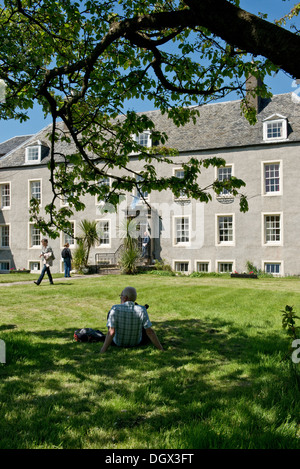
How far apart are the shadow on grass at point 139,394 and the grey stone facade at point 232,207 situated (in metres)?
17.5

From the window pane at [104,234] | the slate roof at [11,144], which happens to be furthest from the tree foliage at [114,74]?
the slate roof at [11,144]

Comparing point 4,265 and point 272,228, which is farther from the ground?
point 272,228

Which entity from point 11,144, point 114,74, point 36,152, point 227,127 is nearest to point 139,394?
point 114,74

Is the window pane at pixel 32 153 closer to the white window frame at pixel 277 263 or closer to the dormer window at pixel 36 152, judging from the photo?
the dormer window at pixel 36 152

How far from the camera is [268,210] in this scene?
76.6 ft

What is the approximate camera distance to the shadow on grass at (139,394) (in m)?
3.14

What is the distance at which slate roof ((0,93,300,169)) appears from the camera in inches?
941

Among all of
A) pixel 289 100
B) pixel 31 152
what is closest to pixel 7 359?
pixel 289 100

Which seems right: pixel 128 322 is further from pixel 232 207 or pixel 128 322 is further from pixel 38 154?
pixel 38 154

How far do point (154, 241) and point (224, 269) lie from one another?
16.9ft

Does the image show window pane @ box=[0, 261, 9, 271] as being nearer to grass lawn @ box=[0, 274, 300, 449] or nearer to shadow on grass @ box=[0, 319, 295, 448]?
grass lawn @ box=[0, 274, 300, 449]

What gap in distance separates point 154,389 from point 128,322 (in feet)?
6.07

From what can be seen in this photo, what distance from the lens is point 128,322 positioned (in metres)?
6.04
